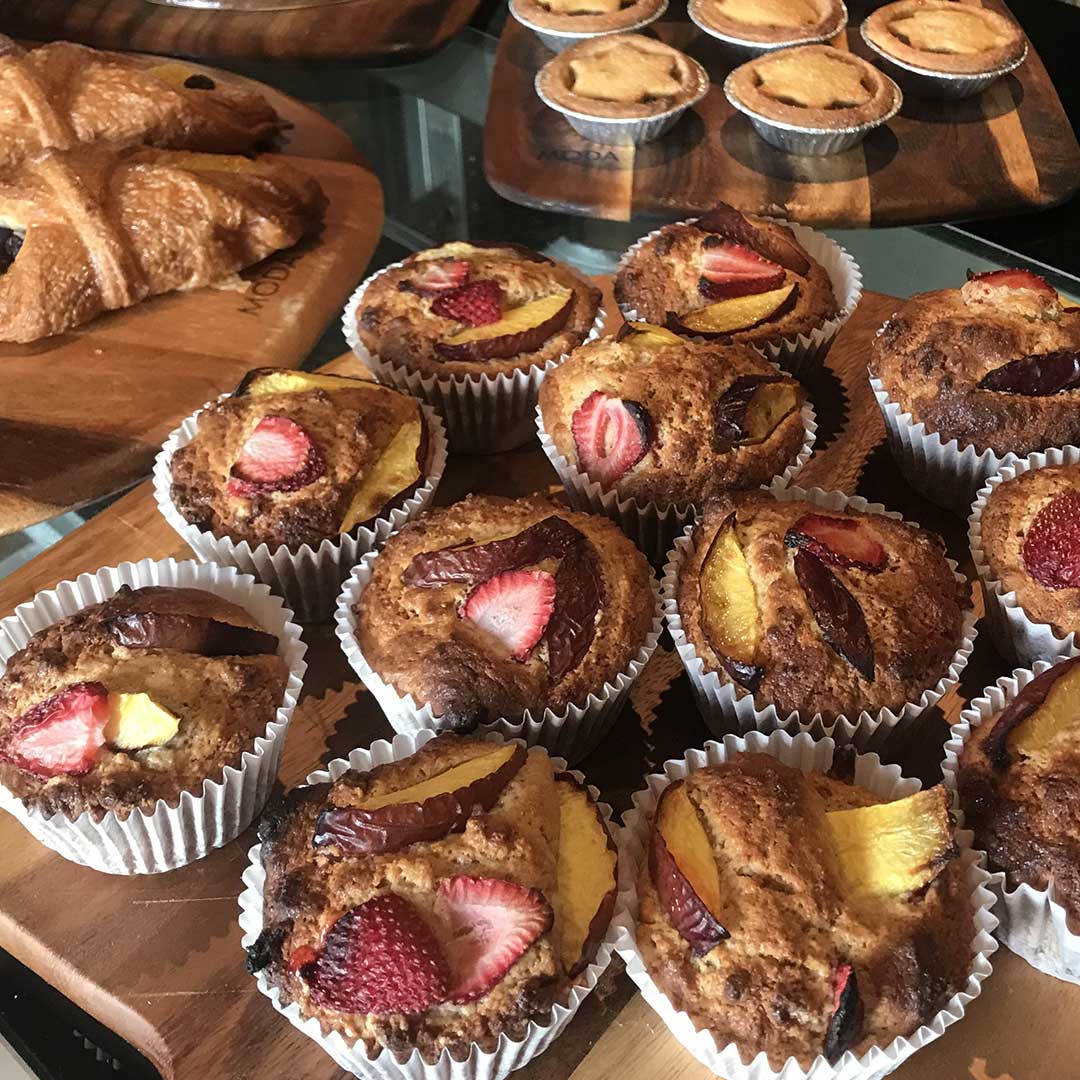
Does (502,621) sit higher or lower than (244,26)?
lower

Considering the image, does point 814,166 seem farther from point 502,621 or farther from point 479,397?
point 502,621

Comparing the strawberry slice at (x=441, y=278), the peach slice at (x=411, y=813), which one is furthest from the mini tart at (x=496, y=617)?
the strawberry slice at (x=441, y=278)

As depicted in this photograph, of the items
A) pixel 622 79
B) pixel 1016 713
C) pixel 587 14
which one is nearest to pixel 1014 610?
pixel 1016 713

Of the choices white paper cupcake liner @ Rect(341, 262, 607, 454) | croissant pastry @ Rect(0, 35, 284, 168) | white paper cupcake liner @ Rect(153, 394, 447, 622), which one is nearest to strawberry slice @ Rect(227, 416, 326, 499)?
white paper cupcake liner @ Rect(153, 394, 447, 622)

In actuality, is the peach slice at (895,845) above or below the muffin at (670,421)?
below

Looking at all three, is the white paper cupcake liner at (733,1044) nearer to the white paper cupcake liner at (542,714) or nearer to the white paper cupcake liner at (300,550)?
the white paper cupcake liner at (542,714)

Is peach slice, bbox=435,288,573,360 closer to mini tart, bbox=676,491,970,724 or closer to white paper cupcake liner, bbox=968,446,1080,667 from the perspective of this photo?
mini tart, bbox=676,491,970,724

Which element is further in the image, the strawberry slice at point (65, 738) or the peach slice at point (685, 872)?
the strawberry slice at point (65, 738)

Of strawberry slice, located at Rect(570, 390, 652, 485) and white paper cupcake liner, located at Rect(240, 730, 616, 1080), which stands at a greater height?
strawberry slice, located at Rect(570, 390, 652, 485)
